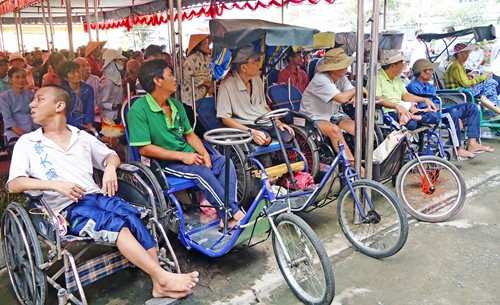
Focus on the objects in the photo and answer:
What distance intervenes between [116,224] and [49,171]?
1.76 ft

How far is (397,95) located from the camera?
15.1 ft

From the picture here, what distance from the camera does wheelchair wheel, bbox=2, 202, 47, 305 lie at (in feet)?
7.30

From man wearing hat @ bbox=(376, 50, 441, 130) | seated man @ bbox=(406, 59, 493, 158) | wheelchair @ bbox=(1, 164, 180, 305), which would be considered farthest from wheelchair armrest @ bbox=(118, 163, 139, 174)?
seated man @ bbox=(406, 59, 493, 158)

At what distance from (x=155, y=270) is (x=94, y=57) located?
4.80 meters

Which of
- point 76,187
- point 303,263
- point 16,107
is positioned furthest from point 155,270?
point 16,107

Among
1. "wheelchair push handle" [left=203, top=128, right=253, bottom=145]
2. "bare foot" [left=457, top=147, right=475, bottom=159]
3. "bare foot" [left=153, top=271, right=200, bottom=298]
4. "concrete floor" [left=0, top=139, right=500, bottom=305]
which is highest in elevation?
"wheelchair push handle" [left=203, top=128, right=253, bottom=145]

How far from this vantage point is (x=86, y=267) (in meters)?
2.37

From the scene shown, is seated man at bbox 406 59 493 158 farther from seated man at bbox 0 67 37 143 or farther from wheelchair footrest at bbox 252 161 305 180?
seated man at bbox 0 67 37 143

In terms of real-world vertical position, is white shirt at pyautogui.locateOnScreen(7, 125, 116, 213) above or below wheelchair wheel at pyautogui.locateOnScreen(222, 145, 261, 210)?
above

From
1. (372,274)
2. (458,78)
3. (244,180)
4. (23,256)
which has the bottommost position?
(372,274)

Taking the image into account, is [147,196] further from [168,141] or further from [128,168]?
[168,141]

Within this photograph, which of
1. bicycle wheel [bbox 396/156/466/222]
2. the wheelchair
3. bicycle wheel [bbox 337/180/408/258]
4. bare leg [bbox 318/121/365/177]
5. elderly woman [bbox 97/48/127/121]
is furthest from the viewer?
elderly woman [bbox 97/48/127/121]

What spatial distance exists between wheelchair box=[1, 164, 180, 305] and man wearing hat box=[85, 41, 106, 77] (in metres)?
3.41

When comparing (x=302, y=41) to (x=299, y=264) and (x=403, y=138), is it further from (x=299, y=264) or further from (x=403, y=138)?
(x=299, y=264)
